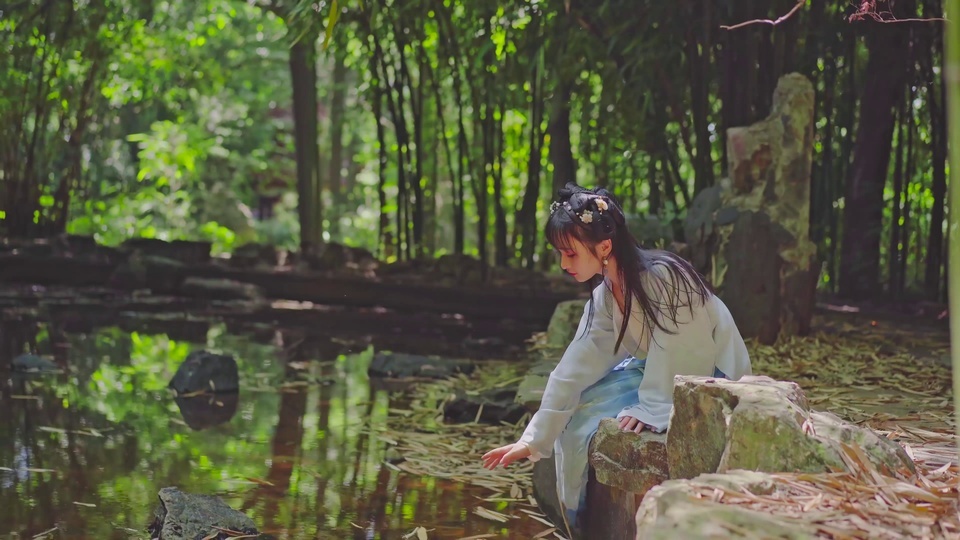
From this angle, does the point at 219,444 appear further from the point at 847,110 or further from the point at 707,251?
the point at 847,110

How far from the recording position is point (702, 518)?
4.66 feet

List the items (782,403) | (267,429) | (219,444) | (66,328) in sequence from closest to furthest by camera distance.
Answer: (782,403) → (219,444) → (267,429) → (66,328)

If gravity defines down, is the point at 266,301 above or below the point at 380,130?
below

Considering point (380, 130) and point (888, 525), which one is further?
point (380, 130)

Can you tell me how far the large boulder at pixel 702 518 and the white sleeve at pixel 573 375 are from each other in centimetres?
81

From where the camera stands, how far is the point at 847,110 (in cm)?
682

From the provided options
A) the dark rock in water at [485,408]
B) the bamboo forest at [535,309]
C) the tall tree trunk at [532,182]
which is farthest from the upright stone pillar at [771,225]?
the tall tree trunk at [532,182]

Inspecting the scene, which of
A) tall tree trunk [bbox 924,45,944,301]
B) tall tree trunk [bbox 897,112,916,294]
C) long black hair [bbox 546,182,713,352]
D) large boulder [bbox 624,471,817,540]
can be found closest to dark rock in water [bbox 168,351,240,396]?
long black hair [bbox 546,182,713,352]

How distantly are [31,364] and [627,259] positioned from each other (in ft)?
10.7

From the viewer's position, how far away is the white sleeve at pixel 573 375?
7.79ft

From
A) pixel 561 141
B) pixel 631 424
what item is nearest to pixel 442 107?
pixel 561 141

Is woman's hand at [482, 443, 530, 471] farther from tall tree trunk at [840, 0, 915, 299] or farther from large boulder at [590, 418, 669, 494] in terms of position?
tall tree trunk at [840, 0, 915, 299]

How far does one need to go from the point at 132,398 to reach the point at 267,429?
0.75 meters

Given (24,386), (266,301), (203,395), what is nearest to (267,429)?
(203,395)
